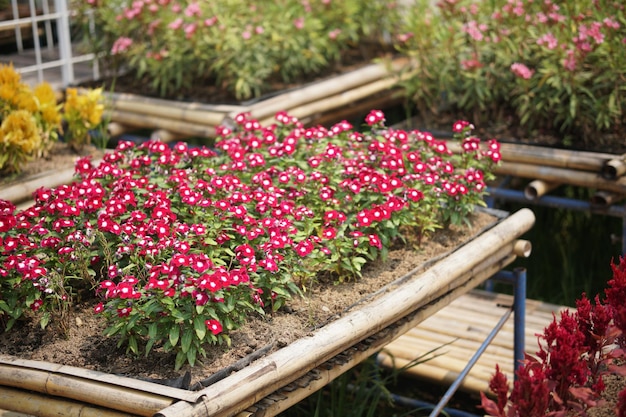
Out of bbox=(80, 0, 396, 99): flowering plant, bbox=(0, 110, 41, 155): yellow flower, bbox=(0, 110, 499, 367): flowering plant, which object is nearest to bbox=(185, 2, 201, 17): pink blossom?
bbox=(80, 0, 396, 99): flowering plant

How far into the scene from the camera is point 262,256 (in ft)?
10.9

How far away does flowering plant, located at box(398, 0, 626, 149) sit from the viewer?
16.2 ft

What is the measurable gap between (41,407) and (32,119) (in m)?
2.01

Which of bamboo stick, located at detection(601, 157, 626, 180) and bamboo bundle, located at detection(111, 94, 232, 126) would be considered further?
bamboo bundle, located at detection(111, 94, 232, 126)

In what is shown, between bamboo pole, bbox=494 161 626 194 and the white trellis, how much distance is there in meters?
2.79

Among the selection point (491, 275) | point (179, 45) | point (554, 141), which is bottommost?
point (491, 275)

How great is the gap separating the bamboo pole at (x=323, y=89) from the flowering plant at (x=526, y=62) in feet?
1.37

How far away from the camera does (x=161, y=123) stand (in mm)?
5594

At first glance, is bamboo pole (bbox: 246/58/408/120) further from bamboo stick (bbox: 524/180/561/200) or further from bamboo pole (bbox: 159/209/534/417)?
bamboo pole (bbox: 159/209/534/417)

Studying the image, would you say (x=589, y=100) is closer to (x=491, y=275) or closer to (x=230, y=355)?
(x=491, y=275)

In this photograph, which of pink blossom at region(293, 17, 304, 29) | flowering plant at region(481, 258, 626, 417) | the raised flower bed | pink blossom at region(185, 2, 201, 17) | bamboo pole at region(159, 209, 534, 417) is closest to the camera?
flowering plant at region(481, 258, 626, 417)

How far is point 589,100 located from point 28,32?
411cm

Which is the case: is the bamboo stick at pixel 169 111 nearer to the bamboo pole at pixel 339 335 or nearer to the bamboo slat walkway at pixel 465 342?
the bamboo slat walkway at pixel 465 342

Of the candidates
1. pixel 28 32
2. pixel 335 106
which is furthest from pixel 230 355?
pixel 28 32
